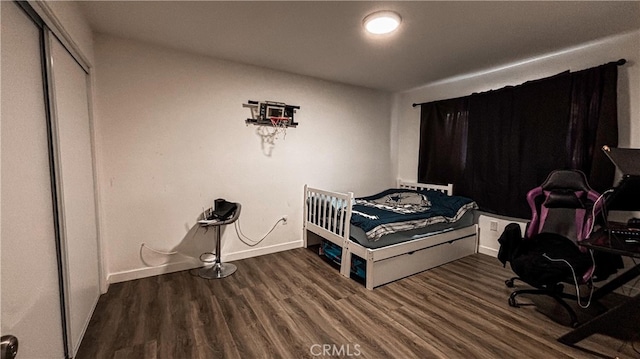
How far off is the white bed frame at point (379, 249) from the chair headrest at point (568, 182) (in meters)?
1.04

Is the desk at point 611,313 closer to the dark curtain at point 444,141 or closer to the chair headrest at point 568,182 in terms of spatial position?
the chair headrest at point 568,182

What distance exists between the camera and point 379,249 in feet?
7.86

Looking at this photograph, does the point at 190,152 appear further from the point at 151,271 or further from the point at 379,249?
the point at 379,249

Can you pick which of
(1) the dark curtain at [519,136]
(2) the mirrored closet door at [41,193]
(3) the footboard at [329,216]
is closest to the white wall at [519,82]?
(1) the dark curtain at [519,136]

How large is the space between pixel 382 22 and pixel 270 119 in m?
1.59

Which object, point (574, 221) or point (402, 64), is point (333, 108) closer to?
point (402, 64)

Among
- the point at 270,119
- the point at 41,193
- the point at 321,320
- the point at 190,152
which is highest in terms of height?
the point at 270,119

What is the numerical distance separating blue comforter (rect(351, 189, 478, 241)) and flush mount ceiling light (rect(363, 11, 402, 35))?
1643 mm

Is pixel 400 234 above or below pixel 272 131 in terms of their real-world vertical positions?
below

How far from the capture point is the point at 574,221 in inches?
86.5

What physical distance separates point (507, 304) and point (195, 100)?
3.44 m

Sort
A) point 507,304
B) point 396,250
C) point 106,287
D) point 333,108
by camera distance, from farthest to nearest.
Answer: point 333,108 < point 396,250 < point 106,287 < point 507,304

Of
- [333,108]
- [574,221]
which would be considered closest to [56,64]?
[333,108]

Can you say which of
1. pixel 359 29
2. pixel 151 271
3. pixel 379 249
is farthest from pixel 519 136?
pixel 151 271
